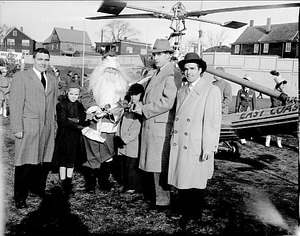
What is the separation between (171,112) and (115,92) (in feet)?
3.33

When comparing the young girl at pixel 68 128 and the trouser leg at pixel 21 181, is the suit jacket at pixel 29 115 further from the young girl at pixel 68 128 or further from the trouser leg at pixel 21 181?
the young girl at pixel 68 128

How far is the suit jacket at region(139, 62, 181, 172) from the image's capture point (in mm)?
3787

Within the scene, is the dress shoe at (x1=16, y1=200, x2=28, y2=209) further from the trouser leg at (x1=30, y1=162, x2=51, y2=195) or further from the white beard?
the white beard

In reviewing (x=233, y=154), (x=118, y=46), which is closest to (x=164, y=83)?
(x=233, y=154)

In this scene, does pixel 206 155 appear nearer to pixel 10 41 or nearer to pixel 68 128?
pixel 68 128

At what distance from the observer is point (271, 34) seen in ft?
147

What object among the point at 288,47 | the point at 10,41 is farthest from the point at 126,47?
the point at 288,47

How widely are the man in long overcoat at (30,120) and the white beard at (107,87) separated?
2.16 feet

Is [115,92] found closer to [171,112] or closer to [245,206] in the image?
[171,112]

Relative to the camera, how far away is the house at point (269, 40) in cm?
4147

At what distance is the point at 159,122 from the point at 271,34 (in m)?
45.4

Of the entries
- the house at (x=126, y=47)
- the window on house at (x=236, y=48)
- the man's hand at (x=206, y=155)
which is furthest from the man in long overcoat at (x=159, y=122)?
the window on house at (x=236, y=48)

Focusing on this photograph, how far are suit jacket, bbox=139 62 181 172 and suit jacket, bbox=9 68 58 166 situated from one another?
1201 mm

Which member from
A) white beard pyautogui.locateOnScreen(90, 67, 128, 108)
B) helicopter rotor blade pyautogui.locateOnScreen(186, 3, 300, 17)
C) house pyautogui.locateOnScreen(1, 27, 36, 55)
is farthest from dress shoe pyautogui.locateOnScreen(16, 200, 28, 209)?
house pyautogui.locateOnScreen(1, 27, 36, 55)
